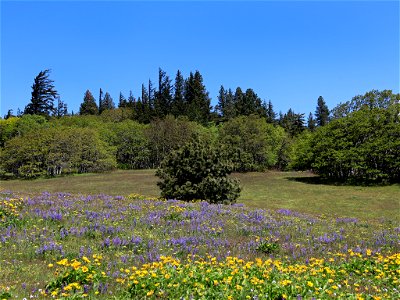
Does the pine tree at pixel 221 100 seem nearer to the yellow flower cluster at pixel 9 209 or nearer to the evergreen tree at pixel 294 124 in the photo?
the evergreen tree at pixel 294 124

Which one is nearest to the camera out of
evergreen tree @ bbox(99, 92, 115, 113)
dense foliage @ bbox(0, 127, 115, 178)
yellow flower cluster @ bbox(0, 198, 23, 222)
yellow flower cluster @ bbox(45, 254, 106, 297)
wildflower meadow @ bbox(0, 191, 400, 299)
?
yellow flower cluster @ bbox(45, 254, 106, 297)

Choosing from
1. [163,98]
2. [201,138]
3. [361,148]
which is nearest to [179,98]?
[163,98]

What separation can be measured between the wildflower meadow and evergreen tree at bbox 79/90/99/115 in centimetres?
12998

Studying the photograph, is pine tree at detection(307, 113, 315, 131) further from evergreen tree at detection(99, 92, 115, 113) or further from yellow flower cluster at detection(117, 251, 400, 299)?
yellow flower cluster at detection(117, 251, 400, 299)

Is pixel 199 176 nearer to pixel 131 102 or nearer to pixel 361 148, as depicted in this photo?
pixel 361 148

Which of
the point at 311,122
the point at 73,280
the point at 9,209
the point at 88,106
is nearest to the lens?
the point at 73,280

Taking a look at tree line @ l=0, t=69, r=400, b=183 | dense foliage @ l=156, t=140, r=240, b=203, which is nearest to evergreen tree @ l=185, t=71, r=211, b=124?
tree line @ l=0, t=69, r=400, b=183

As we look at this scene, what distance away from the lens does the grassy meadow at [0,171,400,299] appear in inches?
198

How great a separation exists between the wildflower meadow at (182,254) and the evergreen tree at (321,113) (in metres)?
127

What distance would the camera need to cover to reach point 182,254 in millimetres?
7578

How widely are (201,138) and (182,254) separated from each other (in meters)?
15.0

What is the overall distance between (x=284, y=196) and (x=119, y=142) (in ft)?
174

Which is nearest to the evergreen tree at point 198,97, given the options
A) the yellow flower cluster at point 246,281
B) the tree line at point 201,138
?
the tree line at point 201,138

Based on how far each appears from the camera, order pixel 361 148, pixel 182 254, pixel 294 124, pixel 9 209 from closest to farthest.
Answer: pixel 182 254
pixel 9 209
pixel 361 148
pixel 294 124
